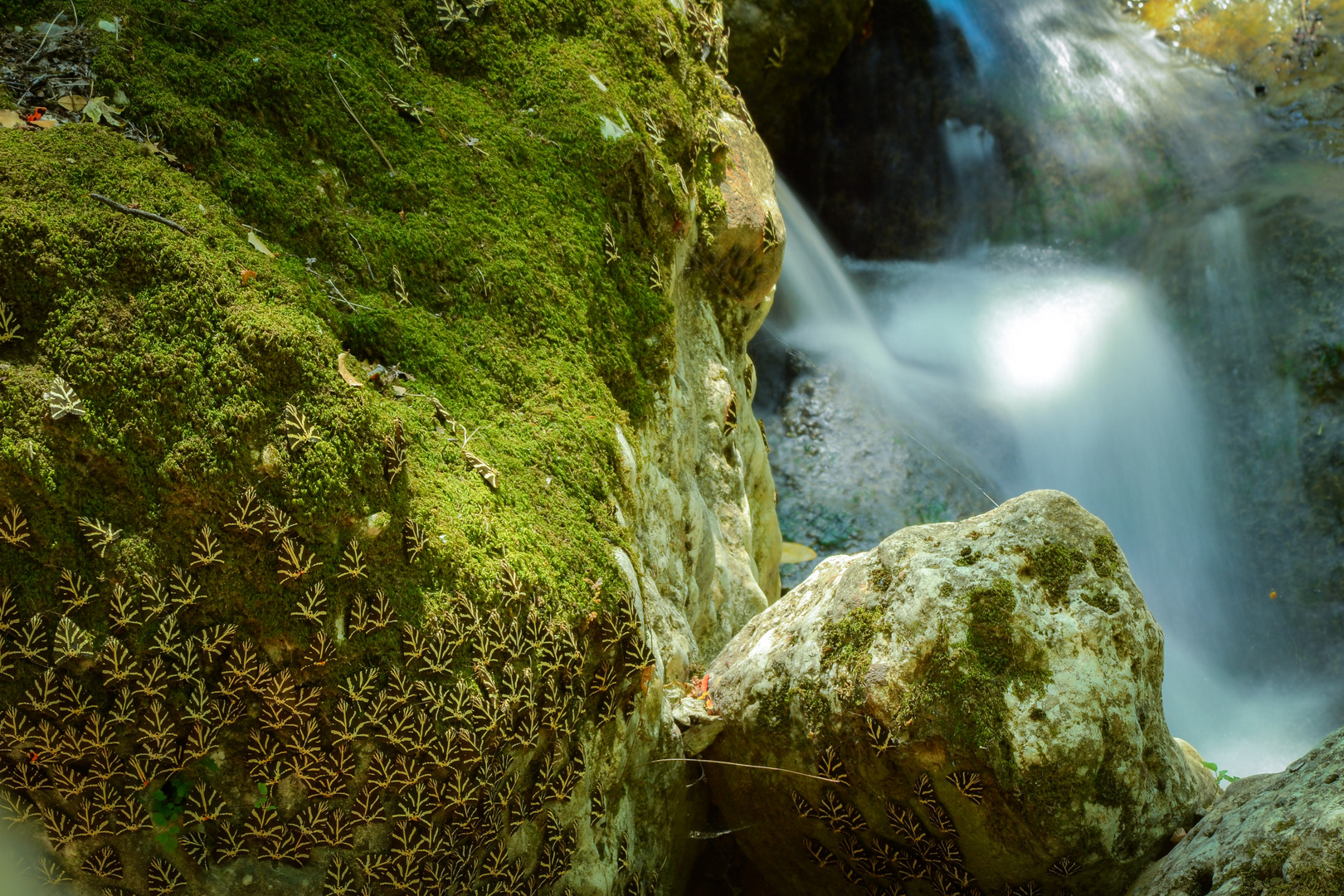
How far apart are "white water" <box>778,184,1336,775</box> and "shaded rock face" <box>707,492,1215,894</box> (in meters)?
5.85

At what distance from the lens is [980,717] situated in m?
3.17

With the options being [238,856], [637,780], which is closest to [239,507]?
[238,856]

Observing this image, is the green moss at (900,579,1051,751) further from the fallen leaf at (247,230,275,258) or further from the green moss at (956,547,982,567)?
the fallen leaf at (247,230,275,258)

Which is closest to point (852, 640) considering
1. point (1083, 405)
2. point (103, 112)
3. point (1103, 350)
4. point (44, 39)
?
point (103, 112)

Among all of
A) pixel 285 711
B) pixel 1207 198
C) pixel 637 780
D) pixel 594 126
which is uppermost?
pixel 1207 198

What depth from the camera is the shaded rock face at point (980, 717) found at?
3.16m

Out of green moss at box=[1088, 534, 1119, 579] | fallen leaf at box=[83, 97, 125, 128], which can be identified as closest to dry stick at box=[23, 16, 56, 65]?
fallen leaf at box=[83, 97, 125, 128]

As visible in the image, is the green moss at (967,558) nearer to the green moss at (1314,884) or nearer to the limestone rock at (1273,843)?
the limestone rock at (1273,843)

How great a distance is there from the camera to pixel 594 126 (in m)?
4.13

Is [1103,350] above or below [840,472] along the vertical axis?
above

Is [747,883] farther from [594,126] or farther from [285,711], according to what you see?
[594,126]

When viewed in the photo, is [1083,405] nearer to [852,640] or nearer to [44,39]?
[852,640]

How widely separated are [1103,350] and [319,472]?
10343 mm

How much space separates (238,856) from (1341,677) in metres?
10.0
